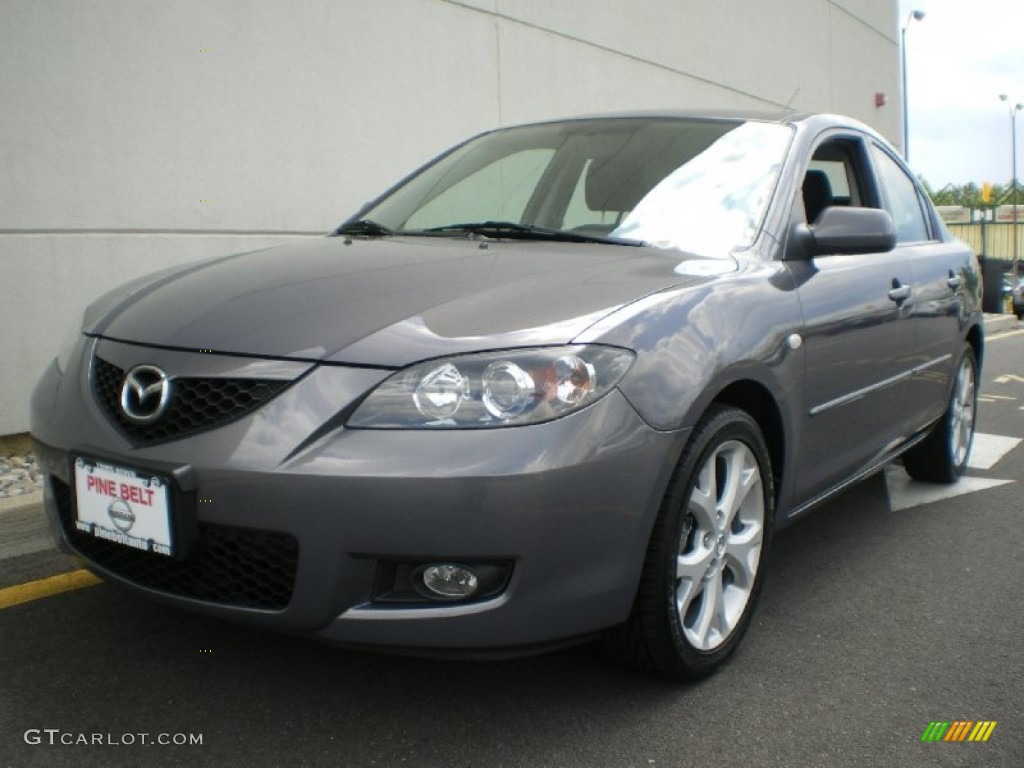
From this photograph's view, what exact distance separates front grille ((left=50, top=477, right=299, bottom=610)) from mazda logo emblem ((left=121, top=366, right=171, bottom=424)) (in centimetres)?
28

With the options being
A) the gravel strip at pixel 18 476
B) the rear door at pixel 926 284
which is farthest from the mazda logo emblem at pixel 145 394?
the rear door at pixel 926 284

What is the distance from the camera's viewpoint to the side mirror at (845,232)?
10.1 feet

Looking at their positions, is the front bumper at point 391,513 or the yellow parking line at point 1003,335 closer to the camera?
the front bumper at point 391,513

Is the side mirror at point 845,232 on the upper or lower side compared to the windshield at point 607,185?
lower

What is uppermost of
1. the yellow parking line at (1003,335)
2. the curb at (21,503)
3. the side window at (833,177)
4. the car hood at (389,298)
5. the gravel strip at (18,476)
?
→ the side window at (833,177)

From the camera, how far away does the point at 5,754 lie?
219cm

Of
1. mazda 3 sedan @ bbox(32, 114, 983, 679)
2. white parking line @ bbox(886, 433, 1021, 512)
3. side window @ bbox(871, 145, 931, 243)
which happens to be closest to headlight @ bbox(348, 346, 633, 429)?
mazda 3 sedan @ bbox(32, 114, 983, 679)

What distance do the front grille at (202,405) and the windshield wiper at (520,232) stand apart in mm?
1189

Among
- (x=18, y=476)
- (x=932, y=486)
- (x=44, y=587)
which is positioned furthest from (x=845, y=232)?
(x=18, y=476)

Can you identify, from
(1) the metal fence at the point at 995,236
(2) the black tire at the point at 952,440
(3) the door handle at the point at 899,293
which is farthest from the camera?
(1) the metal fence at the point at 995,236

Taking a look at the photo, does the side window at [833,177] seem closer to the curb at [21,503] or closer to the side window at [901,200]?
the side window at [901,200]

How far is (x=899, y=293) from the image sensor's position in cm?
367

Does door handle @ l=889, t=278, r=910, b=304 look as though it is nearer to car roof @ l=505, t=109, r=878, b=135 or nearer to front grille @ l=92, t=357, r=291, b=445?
car roof @ l=505, t=109, r=878, b=135

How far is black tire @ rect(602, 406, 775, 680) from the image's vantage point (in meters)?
2.38
